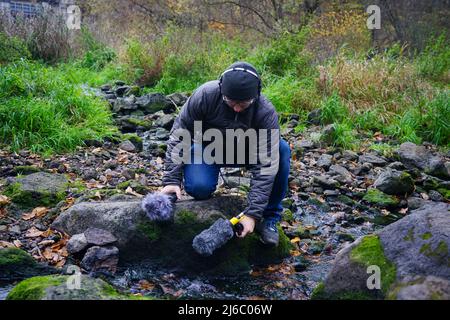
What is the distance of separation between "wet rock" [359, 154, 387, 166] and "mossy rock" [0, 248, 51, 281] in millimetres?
3946

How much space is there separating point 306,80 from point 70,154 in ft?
13.3

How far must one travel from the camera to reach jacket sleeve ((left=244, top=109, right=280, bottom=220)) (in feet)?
10.6

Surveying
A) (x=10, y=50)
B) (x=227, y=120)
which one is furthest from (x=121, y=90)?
(x=227, y=120)

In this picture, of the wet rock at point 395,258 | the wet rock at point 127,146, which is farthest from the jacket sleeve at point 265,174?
the wet rock at point 127,146

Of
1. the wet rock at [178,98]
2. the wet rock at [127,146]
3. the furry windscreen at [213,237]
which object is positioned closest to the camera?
the furry windscreen at [213,237]

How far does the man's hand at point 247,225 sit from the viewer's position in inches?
127

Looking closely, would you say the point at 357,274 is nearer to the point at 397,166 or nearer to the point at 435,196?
the point at 435,196

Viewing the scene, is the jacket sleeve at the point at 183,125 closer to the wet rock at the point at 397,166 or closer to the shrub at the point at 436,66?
the wet rock at the point at 397,166

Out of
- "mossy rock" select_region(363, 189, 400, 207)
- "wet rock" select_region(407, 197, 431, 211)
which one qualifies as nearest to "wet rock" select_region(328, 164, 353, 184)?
"mossy rock" select_region(363, 189, 400, 207)

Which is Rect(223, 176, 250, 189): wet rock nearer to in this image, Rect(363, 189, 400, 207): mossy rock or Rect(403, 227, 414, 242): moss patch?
Rect(363, 189, 400, 207): mossy rock

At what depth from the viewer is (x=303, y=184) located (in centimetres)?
517

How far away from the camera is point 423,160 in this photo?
573cm

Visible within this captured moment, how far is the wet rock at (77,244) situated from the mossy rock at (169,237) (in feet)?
0.42
